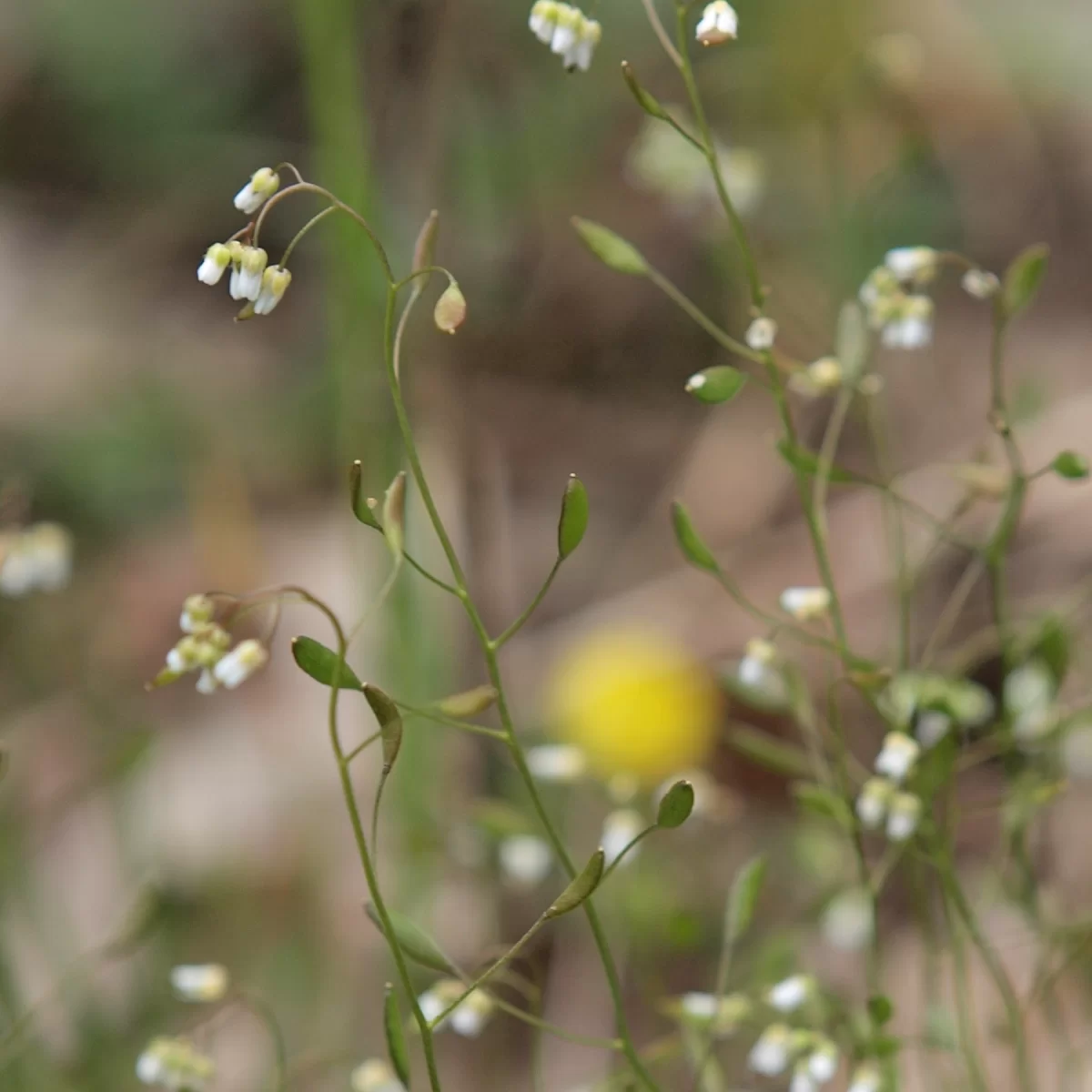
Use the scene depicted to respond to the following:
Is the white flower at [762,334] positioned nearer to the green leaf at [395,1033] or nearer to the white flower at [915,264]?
the white flower at [915,264]

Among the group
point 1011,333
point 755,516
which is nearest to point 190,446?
point 755,516

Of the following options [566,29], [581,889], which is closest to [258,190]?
[566,29]

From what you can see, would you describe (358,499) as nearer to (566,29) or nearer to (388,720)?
(388,720)

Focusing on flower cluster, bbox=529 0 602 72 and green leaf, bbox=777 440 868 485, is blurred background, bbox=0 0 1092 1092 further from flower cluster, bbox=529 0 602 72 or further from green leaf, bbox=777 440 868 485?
flower cluster, bbox=529 0 602 72

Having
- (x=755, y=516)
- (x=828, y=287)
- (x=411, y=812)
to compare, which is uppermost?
(x=828, y=287)

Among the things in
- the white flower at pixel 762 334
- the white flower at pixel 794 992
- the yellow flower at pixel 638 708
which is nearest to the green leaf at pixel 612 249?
the white flower at pixel 762 334

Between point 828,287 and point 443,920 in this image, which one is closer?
point 443,920

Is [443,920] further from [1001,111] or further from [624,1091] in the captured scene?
[1001,111]
